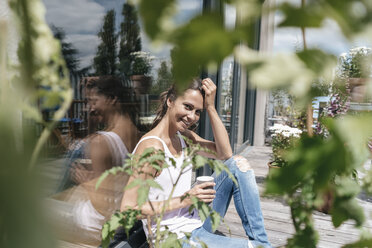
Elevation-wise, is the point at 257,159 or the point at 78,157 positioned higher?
the point at 78,157

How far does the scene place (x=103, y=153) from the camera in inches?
58.1

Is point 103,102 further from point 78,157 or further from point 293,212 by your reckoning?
point 293,212

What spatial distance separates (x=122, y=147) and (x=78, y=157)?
1.27ft

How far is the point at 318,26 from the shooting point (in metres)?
0.20

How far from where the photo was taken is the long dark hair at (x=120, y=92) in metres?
1.36

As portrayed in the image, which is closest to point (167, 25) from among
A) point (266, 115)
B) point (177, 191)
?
point (177, 191)

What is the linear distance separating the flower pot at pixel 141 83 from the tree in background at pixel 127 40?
10cm

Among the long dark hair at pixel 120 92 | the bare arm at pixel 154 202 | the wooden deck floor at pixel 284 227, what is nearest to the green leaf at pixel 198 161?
the bare arm at pixel 154 202

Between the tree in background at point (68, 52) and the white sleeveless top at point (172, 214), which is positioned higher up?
the tree in background at point (68, 52)

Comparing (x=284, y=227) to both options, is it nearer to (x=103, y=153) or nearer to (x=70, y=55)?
(x=103, y=153)

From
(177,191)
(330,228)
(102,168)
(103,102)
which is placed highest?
(103,102)

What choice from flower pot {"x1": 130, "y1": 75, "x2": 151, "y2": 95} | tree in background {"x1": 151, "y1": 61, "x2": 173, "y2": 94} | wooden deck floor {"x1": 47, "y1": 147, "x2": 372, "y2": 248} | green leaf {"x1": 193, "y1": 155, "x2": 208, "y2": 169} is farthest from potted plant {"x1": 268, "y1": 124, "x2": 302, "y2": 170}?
green leaf {"x1": 193, "y1": 155, "x2": 208, "y2": 169}

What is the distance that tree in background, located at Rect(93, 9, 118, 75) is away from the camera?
4.39ft

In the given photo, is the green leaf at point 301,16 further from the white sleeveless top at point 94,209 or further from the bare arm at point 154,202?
the white sleeveless top at point 94,209
